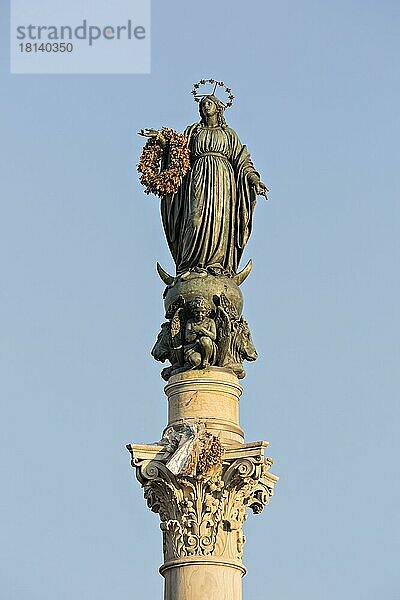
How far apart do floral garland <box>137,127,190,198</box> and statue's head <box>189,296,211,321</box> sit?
2.44 m

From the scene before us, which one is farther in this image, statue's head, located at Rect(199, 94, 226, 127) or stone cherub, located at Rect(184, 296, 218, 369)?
statue's head, located at Rect(199, 94, 226, 127)

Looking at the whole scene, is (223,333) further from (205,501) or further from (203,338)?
(205,501)

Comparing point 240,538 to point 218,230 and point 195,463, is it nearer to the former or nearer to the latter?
point 195,463

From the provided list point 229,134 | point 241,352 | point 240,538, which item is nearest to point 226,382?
point 241,352

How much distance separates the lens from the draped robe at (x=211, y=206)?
1158 inches

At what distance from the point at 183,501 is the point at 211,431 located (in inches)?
54.7

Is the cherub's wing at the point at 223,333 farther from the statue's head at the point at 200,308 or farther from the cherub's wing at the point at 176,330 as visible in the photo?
the cherub's wing at the point at 176,330

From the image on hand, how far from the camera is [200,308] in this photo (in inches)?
1120

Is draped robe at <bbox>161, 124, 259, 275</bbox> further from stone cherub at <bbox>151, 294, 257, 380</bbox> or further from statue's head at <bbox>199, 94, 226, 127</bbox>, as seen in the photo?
stone cherub at <bbox>151, 294, 257, 380</bbox>

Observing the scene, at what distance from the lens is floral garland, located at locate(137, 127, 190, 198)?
97.1 ft

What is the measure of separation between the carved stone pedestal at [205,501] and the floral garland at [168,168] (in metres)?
4.72

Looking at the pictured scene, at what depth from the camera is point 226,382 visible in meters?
28.3

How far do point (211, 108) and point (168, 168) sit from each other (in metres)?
1.69

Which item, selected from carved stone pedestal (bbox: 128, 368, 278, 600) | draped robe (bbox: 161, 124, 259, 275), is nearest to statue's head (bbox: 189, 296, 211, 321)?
draped robe (bbox: 161, 124, 259, 275)
